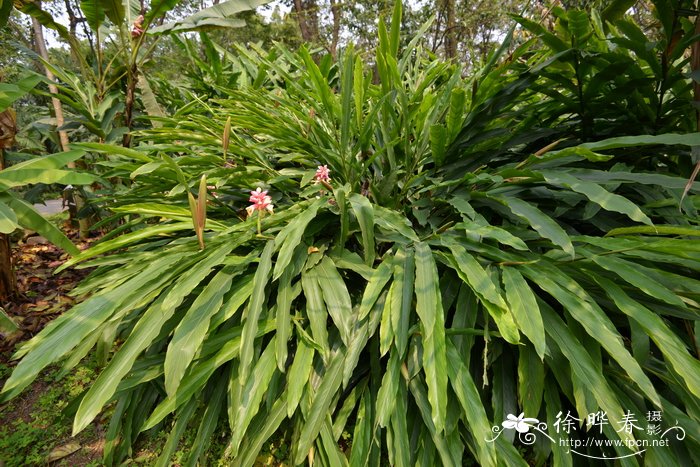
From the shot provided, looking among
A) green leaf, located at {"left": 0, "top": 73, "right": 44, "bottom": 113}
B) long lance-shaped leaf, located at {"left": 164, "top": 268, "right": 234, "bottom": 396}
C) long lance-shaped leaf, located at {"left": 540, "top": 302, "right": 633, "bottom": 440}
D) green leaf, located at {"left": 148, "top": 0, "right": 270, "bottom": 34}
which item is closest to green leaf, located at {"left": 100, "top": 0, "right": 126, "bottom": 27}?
green leaf, located at {"left": 148, "top": 0, "right": 270, "bottom": 34}

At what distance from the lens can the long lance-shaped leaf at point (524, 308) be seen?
0.75m

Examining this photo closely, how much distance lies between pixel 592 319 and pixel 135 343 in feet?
3.56

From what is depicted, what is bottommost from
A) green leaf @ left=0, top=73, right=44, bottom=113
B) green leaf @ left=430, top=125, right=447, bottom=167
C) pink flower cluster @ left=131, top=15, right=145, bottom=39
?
green leaf @ left=430, top=125, right=447, bottom=167

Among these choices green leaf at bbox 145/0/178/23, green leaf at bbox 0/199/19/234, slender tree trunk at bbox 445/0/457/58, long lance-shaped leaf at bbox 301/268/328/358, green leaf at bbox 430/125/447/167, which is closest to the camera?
green leaf at bbox 0/199/19/234

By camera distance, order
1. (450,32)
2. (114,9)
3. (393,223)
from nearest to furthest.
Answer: (393,223)
(114,9)
(450,32)

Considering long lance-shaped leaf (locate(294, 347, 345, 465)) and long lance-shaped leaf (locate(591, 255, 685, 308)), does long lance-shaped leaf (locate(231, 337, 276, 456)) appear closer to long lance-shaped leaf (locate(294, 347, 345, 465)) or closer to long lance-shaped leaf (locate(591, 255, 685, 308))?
long lance-shaped leaf (locate(294, 347, 345, 465))

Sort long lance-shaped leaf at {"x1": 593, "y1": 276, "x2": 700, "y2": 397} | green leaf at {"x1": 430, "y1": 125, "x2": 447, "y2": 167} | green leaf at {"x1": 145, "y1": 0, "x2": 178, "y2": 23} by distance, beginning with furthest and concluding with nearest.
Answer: green leaf at {"x1": 145, "y1": 0, "x2": 178, "y2": 23}
green leaf at {"x1": 430, "y1": 125, "x2": 447, "y2": 167}
long lance-shaped leaf at {"x1": 593, "y1": 276, "x2": 700, "y2": 397}

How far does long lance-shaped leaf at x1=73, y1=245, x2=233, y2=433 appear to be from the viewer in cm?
73

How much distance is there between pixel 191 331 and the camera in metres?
0.83

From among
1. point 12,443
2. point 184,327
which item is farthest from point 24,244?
point 184,327

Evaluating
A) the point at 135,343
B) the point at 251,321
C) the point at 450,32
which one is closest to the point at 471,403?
the point at 251,321

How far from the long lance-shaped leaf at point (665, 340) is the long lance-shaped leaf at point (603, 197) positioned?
18cm

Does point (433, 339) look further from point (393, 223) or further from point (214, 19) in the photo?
point (214, 19)

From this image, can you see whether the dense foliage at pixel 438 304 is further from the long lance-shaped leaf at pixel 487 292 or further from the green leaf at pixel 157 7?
the green leaf at pixel 157 7
